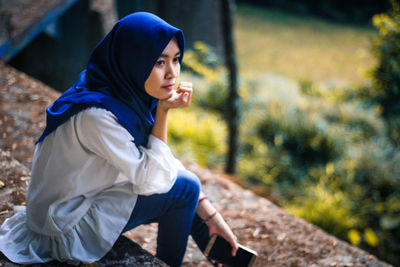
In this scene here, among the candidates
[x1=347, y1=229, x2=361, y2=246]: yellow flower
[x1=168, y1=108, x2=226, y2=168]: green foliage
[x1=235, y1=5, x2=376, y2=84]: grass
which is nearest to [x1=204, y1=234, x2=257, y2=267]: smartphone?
[x1=347, y1=229, x2=361, y2=246]: yellow flower

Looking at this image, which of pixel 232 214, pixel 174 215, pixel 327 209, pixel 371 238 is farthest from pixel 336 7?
pixel 174 215

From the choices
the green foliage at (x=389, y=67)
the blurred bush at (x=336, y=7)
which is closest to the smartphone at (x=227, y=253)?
the green foliage at (x=389, y=67)

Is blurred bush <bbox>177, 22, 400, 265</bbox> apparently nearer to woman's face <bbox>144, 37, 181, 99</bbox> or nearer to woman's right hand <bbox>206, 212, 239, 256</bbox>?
woman's right hand <bbox>206, 212, 239, 256</bbox>

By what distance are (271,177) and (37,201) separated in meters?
4.10

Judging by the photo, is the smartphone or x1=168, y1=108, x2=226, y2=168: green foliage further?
x1=168, y1=108, x2=226, y2=168: green foliage

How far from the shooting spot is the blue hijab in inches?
56.8

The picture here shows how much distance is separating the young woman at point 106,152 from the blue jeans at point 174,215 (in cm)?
1

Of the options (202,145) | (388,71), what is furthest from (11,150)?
(388,71)

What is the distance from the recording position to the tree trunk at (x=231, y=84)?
393 cm

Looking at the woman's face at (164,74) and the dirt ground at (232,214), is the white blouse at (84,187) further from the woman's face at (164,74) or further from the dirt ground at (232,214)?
the dirt ground at (232,214)

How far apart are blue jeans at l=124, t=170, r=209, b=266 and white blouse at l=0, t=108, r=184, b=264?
0.11m

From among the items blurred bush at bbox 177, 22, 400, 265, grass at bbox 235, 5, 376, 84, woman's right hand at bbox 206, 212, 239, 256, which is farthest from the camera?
grass at bbox 235, 5, 376, 84

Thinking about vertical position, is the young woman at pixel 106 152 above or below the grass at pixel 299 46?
above

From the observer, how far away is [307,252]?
246 cm
